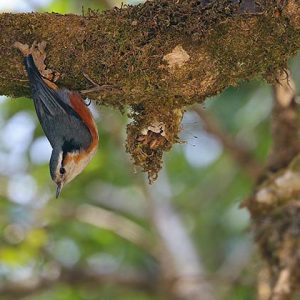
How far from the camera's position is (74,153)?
16.9 ft

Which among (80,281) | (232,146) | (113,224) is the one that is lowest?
(80,281)

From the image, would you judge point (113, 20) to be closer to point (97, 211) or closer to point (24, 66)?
point (24, 66)

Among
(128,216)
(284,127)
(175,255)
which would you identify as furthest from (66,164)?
(128,216)

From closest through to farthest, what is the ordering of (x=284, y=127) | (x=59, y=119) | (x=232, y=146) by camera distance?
(x=59, y=119)
(x=284, y=127)
(x=232, y=146)

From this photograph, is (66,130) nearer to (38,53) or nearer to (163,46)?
(38,53)

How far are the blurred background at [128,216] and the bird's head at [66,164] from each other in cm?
148

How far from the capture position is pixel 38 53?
3.68 metres

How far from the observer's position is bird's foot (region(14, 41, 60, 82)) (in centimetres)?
361

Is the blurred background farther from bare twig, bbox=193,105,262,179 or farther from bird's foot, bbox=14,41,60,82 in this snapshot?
bird's foot, bbox=14,41,60,82

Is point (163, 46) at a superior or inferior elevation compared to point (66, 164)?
inferior

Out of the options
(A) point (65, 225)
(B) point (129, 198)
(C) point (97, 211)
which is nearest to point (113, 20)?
(C) point (97, 211)

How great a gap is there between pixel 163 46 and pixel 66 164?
177cm

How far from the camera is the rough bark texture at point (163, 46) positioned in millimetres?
3631

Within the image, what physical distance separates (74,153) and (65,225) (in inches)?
139
